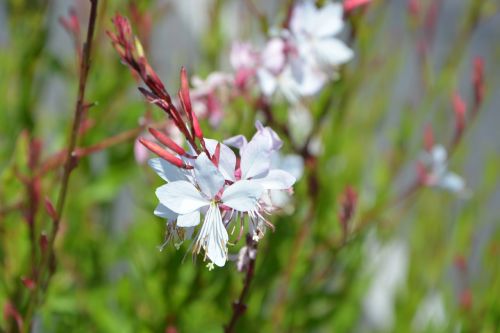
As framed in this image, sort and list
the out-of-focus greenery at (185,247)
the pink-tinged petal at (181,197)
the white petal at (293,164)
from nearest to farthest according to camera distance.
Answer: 1. the pink-tinged petal at (181,197)
2. the white petal at (293,164)
3. the out-of-focus greenery at (185,247)

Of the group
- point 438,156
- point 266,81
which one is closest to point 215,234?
point 266,81

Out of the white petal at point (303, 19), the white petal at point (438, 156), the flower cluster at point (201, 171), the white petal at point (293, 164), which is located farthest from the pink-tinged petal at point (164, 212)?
the white petal at point (438, 156)

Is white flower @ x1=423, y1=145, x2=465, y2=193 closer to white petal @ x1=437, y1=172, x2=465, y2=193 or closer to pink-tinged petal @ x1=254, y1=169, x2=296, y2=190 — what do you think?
white petal @ x1=437, y1=172, x2=465, y2=193

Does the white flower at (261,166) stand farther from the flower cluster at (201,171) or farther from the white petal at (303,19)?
the white petal at (303,19)

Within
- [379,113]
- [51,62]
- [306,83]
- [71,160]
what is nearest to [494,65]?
[379,113]

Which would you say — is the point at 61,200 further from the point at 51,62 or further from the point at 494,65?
the point at 494,65

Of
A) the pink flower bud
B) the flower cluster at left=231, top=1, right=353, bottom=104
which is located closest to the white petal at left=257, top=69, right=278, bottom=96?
the flower cluster at left=231, top=1, right=353, bottom=104

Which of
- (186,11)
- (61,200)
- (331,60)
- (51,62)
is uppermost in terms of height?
(186,11)
